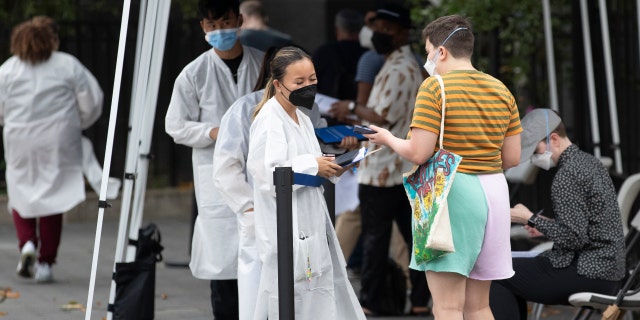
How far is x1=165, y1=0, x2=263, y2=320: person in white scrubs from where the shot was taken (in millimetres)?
6367

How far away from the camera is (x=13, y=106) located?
9.05 m

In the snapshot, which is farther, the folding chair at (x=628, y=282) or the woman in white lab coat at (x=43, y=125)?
the woman in white lab coat at (x=43, y=125)

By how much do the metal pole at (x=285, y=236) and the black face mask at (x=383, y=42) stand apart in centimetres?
295

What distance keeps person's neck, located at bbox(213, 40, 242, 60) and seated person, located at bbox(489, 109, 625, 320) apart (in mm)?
1571

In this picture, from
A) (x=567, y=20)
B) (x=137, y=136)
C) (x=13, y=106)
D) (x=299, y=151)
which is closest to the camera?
(x=299, y=151)

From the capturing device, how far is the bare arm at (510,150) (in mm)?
5316

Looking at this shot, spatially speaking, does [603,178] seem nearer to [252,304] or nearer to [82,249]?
[252,304]

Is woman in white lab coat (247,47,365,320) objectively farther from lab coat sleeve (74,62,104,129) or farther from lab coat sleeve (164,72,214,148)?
lab coat sleeve (74,62,104,129)

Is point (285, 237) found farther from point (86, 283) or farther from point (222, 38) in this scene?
point (86, 283)

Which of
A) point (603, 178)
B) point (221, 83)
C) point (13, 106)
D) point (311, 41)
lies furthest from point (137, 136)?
point (311, 41)

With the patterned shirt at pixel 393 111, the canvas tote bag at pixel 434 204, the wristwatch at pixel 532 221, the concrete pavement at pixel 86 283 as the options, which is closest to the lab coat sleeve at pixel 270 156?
the canvas tote bag at pixel 434 204

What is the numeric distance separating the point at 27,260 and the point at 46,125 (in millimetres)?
969

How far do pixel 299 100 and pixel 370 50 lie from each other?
394cm

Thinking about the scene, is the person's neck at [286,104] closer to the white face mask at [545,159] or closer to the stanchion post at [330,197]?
the stanchion post at [330,197]
